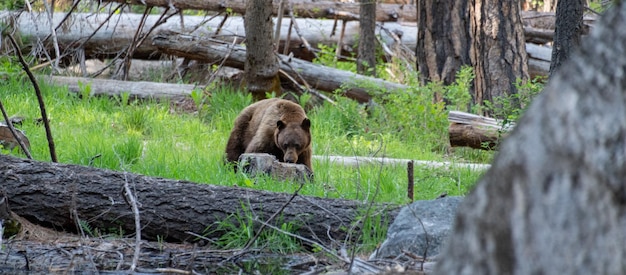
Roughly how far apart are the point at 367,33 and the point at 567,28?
21.8ft

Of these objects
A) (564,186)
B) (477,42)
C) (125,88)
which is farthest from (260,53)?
(564,186)

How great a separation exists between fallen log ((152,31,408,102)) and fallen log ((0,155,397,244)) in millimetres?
5914

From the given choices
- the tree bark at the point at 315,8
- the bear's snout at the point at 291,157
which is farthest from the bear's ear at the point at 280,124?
the tree bark at the point at 315,8

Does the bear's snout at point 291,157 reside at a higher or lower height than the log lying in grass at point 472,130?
lower

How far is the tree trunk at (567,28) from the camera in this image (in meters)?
6.20

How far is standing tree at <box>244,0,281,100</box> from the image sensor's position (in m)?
10.5

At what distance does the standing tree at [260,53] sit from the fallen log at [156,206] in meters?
4.87

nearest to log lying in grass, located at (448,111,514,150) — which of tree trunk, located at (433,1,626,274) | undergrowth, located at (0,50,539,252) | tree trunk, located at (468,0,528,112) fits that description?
undergrowth, located at (0,50,539,252)

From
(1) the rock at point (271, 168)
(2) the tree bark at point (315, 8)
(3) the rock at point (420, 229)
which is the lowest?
(1) the rock at point (271, 168)

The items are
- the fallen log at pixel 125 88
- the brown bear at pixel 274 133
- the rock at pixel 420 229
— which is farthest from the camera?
the fallen log at pixel 125 88

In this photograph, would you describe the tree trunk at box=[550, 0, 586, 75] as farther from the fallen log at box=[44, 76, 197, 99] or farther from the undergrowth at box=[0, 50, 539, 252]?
the fallen log at box=[44, 76, 197, 99]

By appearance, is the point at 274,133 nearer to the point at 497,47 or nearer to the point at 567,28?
the point at 567,28

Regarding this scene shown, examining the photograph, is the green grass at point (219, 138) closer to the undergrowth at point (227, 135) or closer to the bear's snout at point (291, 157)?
the undergrowth at point (227, 135)

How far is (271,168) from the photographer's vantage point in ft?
25.4
